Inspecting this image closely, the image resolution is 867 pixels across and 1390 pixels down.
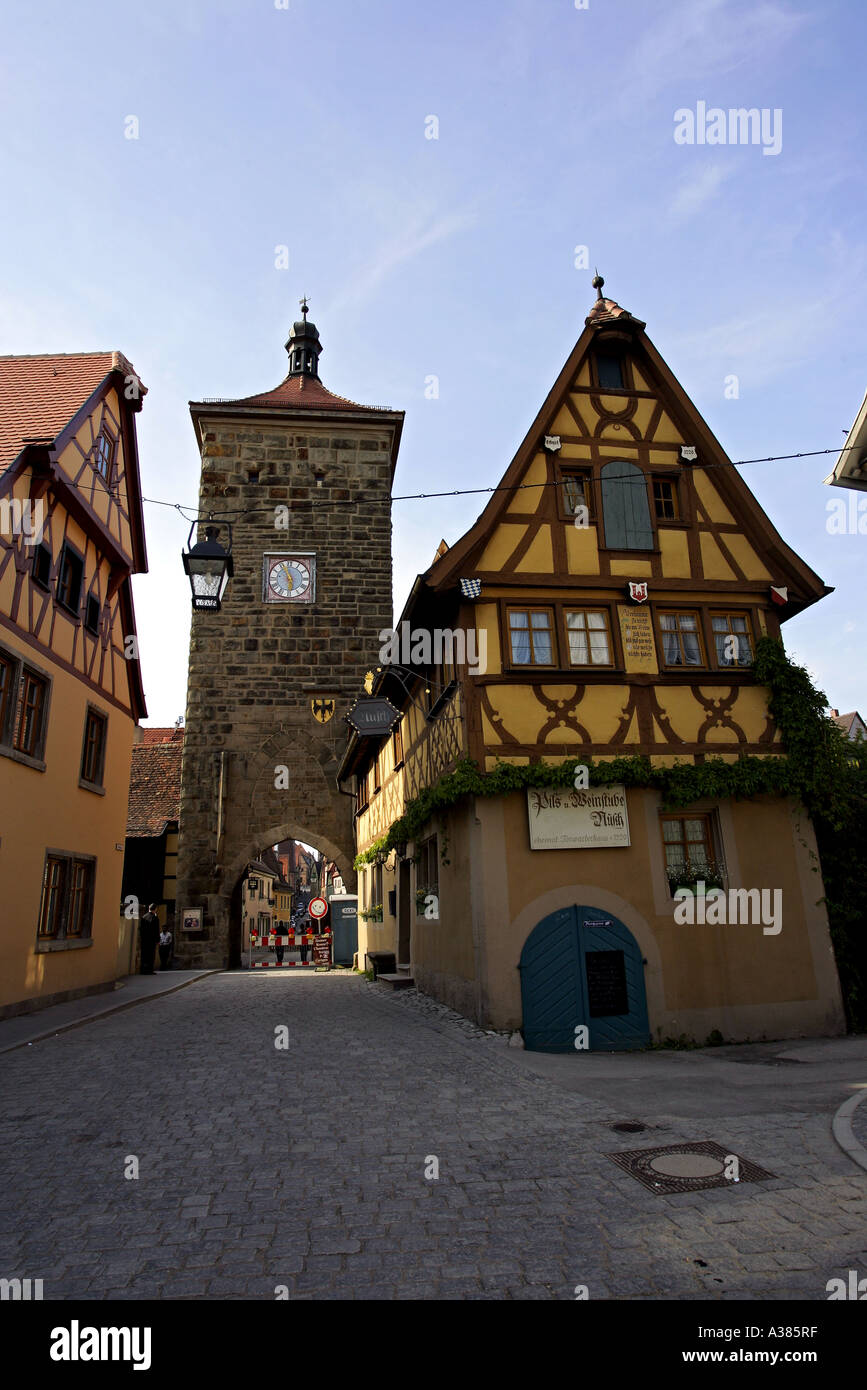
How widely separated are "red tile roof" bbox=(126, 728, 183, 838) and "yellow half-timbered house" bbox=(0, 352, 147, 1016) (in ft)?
35.3

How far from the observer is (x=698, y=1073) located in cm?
831

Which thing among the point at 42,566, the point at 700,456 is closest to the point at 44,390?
the point at 42,566

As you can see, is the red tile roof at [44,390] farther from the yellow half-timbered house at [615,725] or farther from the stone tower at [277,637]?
the stone tower at [277,637]

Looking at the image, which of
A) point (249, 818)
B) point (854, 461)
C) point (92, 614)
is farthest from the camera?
point (249, 818)

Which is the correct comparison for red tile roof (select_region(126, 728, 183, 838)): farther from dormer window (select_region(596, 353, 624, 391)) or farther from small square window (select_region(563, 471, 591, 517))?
dormer window (select_region(596, 353, 624, 391))

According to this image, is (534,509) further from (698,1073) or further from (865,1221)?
(865,1221)

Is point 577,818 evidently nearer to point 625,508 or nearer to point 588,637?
point 588,637

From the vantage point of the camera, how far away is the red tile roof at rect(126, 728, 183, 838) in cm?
2873

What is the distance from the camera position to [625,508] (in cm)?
1170

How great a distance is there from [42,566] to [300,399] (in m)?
18.7

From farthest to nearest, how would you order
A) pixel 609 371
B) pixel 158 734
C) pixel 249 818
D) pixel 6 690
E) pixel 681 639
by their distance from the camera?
pixel 158 734, pixel 249 818, pixel 609 371, pixel 6 690, pixel 681 639

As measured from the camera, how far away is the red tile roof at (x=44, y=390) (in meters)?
13.0
